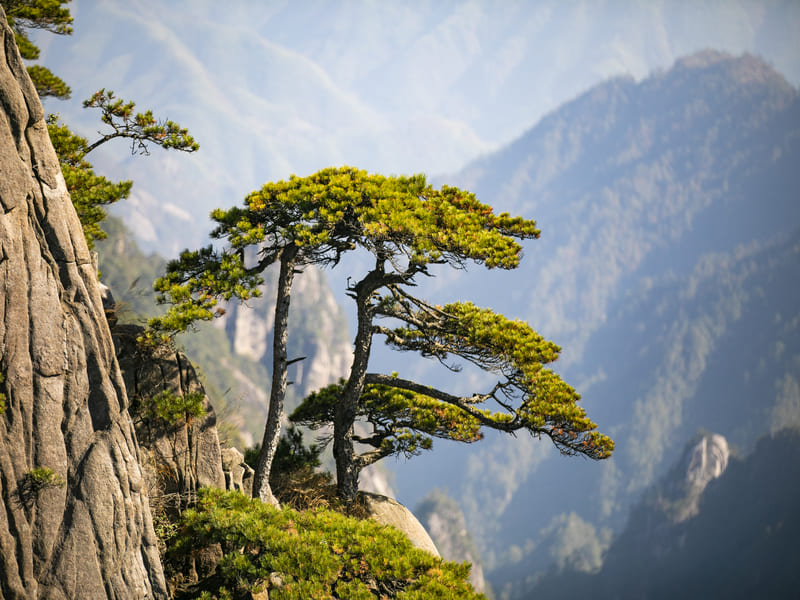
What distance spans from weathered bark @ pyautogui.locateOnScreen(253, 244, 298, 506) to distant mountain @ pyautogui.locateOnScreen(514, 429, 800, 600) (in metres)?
133

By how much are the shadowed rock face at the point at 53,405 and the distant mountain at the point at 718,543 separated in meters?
136

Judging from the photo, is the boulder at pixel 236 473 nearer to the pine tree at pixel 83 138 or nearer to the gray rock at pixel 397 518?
the gray rock at pixel 397 518

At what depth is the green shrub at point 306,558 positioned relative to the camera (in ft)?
28.1

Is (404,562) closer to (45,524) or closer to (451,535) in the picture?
(45,524)

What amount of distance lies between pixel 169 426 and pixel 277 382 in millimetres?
2005

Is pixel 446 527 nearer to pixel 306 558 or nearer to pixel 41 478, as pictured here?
pixel 306 558

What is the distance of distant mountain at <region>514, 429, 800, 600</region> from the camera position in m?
120

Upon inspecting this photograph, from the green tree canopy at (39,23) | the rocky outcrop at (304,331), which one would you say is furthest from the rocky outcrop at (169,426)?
the rocky outcrop at (304,331)

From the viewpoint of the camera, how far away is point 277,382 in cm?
1129

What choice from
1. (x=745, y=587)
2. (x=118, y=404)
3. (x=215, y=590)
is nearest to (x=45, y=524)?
(x=118, y=404)

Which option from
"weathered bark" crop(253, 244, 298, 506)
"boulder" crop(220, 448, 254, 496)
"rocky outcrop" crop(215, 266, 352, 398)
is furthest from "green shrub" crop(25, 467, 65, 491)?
"rocky outcrop" crop(215, 266, 352, 398)

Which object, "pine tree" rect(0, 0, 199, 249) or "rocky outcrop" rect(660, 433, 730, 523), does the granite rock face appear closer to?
"rocky outcrop" rect(660, 433, 730, 523)

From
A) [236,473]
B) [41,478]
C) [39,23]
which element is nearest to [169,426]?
[236,473]

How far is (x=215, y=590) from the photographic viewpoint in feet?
30.4
